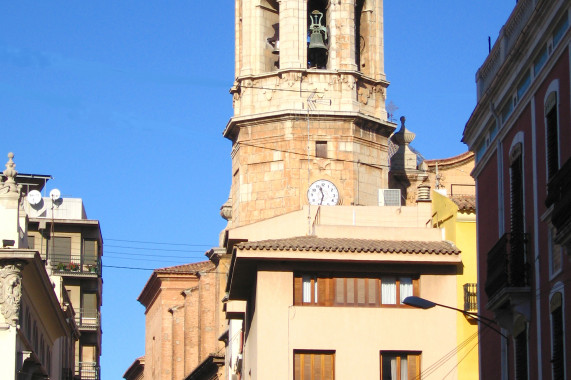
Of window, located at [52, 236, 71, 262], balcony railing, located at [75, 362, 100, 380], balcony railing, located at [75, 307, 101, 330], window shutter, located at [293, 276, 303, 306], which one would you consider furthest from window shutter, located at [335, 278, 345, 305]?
window, located at [52, 236, 71, 262]

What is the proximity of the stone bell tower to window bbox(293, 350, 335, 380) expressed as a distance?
22.7 meters

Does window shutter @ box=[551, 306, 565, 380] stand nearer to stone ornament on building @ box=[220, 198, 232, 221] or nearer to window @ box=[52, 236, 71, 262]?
stone ornament on building @ box=[220, 198, 232, 221]

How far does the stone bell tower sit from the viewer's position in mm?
65750

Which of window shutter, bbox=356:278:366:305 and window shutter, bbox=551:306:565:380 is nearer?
window shutter, bbox=551:306:565:380

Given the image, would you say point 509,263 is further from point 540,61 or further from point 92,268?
point 92,268

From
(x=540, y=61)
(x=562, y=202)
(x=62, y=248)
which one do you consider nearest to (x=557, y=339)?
(x=562, y=202)

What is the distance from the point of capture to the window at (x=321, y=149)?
66.1 meters

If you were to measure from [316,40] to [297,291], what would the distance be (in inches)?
1064

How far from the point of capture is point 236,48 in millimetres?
69188

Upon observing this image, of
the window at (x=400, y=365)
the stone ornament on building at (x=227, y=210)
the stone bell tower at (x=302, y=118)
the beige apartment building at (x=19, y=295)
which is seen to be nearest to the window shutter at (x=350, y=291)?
the window at (x=400, y=365)

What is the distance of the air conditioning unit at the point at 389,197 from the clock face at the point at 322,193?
16.1 ft

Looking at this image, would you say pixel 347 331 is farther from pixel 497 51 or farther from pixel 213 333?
pixel 213 333

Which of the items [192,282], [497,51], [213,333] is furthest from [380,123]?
[497,51]

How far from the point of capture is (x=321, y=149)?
217ft
